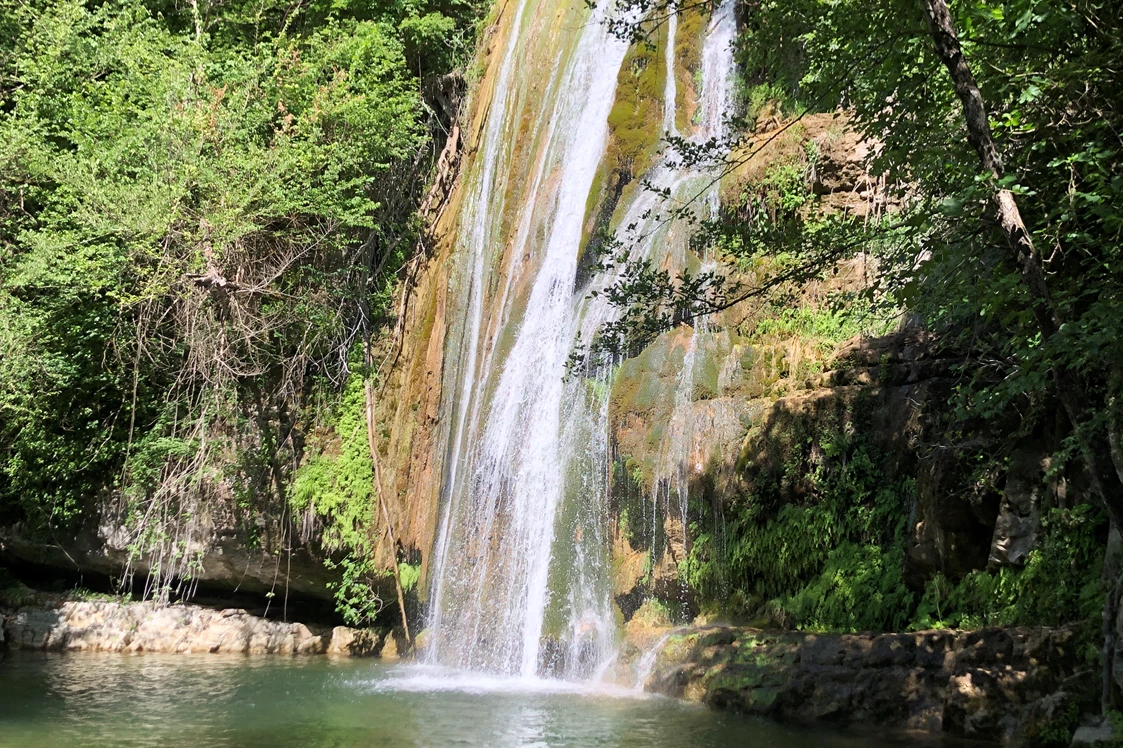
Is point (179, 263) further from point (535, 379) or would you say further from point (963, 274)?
point (963, 274)

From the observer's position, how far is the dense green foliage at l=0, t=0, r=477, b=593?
13.1 m

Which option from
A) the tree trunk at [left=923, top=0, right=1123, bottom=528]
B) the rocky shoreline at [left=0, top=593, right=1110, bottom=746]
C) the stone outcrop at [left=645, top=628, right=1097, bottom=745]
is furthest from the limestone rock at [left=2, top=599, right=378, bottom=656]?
the tree trunk at [left=923, top=0, right=1123, bottom=528]

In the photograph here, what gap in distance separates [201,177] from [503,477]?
644cm

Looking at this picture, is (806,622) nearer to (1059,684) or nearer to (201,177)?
(1059,684)

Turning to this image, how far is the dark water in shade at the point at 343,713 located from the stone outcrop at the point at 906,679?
0.93ft

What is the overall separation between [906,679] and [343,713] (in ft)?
16.0

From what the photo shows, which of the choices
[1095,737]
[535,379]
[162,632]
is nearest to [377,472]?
[535,379]

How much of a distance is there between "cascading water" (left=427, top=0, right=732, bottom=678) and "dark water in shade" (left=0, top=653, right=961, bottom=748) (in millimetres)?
831

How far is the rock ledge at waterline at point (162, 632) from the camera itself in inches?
516

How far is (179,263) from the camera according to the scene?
13227 millimetres

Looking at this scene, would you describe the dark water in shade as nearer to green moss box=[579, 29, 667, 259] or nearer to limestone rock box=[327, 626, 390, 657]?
limestone rock box=[327, 626, 390, 657]

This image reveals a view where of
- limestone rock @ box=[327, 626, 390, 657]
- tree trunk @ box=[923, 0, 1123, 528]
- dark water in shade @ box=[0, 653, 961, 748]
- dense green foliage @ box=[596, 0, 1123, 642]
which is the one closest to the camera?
tree trunk @ box=[923, 0, 1123, 528]

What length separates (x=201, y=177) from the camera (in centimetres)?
1309

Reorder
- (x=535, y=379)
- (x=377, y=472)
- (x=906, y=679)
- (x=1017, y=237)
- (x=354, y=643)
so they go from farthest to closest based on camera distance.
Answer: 1. (x=354, y=643)
2. (x=377, y=472)
3. (x=535, y=379)
4. (x=906, y=679)
5. (x=1017, y=237)
